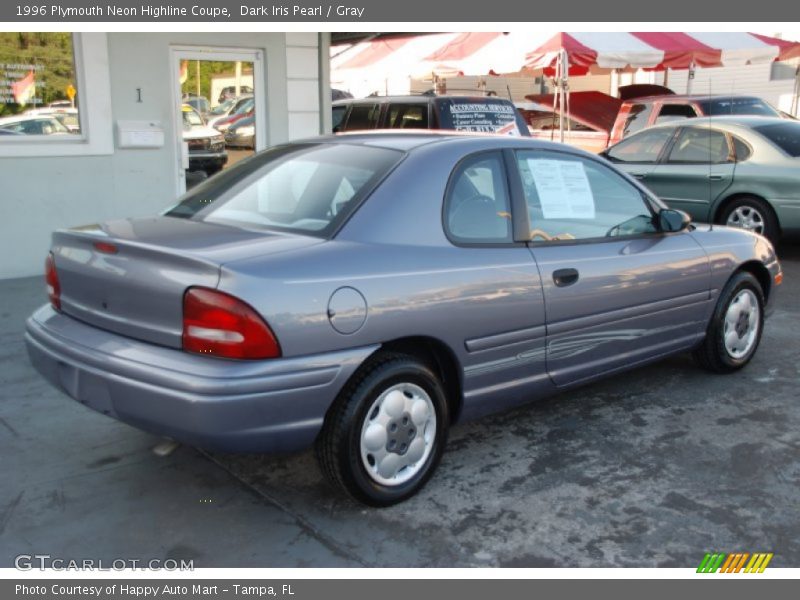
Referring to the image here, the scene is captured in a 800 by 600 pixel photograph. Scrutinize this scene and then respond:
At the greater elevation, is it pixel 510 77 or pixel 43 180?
pixel 510 77

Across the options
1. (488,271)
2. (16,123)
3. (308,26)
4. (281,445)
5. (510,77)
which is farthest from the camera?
(510,77)

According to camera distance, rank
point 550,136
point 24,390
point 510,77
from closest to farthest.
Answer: point 24,390 < point 550,136 < point 510,77

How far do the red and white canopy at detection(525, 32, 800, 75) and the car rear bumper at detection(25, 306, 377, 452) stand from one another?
441 inches

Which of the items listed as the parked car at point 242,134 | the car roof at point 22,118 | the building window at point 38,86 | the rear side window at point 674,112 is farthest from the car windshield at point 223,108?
the rear side window at point 674,112

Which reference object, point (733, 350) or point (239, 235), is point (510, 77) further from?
point (239, 235)

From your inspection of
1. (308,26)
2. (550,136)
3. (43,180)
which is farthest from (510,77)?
(43,180)

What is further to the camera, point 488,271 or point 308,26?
point 308,26

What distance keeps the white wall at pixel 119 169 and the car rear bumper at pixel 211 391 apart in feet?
15.4

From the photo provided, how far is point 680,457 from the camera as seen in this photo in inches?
159

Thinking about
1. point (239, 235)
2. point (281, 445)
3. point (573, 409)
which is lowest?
point (573, 409)

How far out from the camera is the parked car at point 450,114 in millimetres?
9922

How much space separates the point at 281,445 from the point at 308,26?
6295mm

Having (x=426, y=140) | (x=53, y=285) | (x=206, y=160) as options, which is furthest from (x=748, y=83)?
(x=53, y=285)

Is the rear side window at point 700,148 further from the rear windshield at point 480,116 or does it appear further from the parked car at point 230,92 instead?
the parked car at point 230,92
